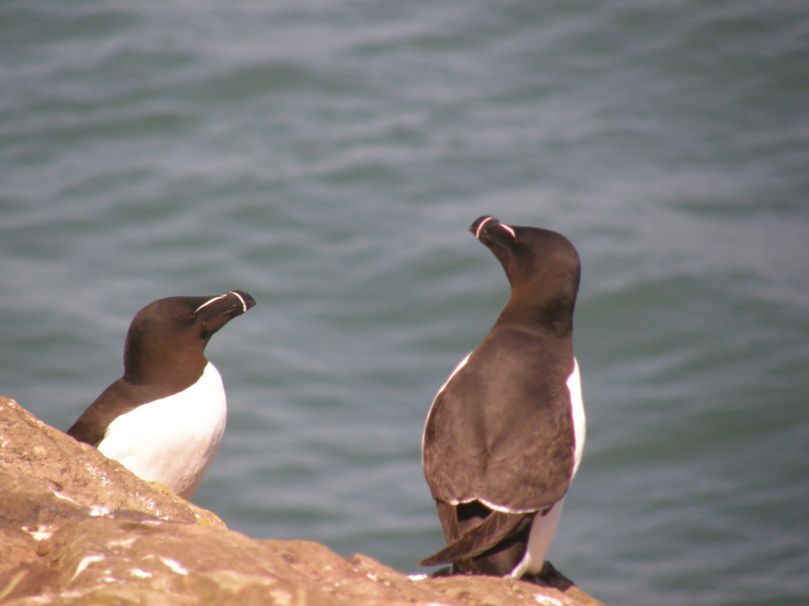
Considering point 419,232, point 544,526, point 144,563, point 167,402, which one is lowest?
point 144,563

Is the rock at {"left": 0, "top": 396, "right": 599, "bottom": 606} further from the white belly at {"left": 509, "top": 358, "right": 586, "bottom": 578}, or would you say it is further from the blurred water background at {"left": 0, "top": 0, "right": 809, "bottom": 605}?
the blurred water background at {"left": 0, "top": 0, "right": 809, "bottom": 605}

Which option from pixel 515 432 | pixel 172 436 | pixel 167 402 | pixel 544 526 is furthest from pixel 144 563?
pixel 167 402

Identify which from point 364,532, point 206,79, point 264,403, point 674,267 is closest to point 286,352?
point 264,403

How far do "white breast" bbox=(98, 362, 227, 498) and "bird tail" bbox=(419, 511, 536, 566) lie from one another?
1.69 meters

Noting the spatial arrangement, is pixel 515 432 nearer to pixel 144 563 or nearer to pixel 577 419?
pixel 577 419

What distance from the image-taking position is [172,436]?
656 centimetres

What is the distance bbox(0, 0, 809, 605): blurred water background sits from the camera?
13164mm

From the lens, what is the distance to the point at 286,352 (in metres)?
14.8

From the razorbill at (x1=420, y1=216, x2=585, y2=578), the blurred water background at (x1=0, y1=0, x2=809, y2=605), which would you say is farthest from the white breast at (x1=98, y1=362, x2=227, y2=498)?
the blurred water background at (x1=0, y1=0, x2=809, y2=605)

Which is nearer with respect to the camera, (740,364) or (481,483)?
(481,483)

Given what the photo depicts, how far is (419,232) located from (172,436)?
10.0 m

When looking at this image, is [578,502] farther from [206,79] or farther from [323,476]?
[206,79]

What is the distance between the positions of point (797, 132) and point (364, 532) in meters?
8.25

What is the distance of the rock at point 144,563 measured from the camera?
12.4ft
